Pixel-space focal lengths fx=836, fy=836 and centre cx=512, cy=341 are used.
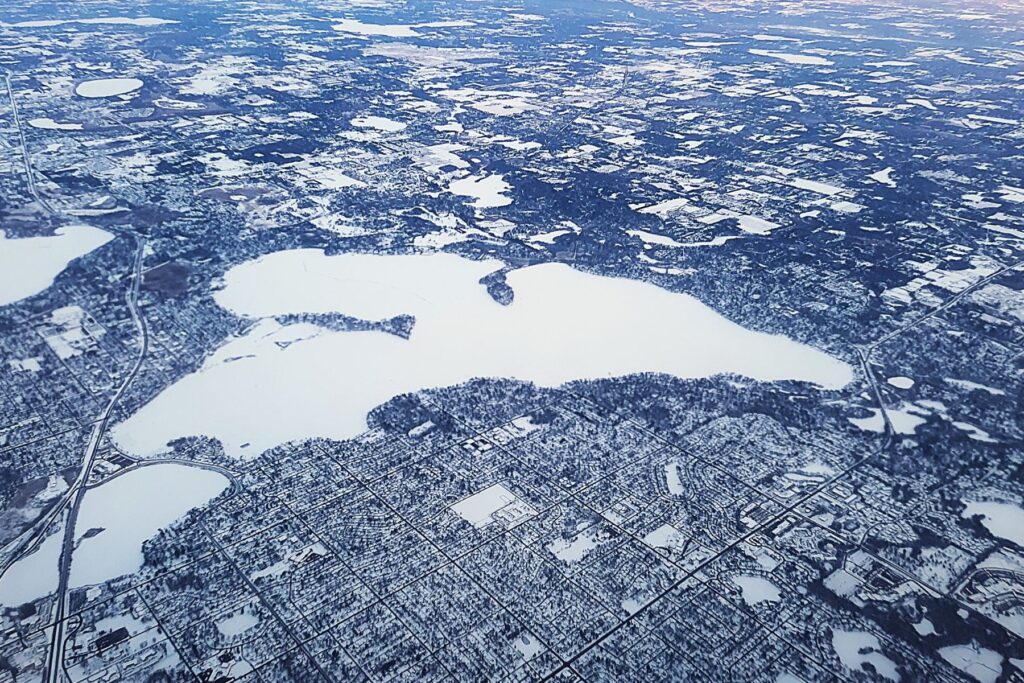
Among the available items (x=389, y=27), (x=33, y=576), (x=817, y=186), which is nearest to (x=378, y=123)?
(x=817, y=186)

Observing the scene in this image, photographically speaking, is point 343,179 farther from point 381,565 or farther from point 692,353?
point 381,565

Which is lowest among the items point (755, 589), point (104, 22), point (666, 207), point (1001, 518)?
point (104, 22)

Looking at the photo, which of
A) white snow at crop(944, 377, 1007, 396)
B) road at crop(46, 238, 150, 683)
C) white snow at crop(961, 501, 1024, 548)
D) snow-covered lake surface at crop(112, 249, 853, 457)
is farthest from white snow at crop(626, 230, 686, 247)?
road at crop(46, 238, 150, 683)

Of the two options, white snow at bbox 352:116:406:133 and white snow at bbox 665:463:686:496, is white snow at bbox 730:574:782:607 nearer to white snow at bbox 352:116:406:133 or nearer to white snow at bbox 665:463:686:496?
white snow at bbox 665:463:686:496

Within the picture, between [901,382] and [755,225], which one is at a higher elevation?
[901,382]

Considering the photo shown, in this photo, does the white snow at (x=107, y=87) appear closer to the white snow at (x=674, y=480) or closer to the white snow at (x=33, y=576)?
the white snow at (x=33, y=576)

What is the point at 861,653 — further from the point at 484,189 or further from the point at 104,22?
the point at 104,22
